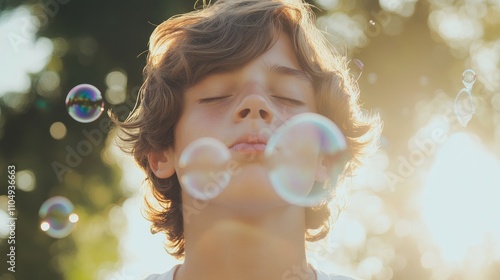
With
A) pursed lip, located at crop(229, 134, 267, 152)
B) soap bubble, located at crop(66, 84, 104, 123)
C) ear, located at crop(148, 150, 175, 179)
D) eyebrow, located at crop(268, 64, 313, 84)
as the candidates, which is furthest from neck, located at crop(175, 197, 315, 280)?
soap bubble, located at crop(66, 84, 104, 123)

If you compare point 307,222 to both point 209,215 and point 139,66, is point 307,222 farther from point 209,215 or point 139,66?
point 139,66

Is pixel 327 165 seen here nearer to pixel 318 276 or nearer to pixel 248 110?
pixel 318 276

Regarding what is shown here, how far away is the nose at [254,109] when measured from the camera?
304cm

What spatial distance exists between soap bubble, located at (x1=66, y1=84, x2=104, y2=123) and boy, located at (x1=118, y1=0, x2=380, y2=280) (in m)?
1.07

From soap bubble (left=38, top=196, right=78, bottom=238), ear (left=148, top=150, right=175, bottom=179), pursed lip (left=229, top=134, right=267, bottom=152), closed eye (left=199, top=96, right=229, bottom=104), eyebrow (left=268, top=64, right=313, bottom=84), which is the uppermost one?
eyebrow (left=268, top=64, right=313, bottom=84)

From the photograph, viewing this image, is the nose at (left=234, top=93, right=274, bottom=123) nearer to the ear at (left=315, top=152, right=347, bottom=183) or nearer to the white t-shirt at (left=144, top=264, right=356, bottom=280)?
the ear at (left=315, top=152, right=347, bottom=183)

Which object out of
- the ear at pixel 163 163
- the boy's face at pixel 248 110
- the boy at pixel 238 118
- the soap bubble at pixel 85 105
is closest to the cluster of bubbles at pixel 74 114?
the soap bubble at pixel 85 105

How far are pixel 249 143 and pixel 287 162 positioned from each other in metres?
0.23

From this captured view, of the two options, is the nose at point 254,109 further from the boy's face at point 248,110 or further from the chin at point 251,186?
the chin at point 251,186

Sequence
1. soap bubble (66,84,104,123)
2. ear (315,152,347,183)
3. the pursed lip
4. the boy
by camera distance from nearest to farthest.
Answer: the pursed lip < the boy < ear (315,152,347,183) < soap bubble (66,84,104,123)

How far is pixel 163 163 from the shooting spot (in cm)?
366

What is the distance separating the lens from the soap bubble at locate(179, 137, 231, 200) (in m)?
3.05

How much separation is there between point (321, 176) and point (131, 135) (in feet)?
3.14

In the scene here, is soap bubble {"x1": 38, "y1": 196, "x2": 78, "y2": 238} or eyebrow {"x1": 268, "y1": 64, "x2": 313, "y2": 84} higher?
eyebrow {"x1": 268, "y1": 64, "x2": 313, "y2": 84}
